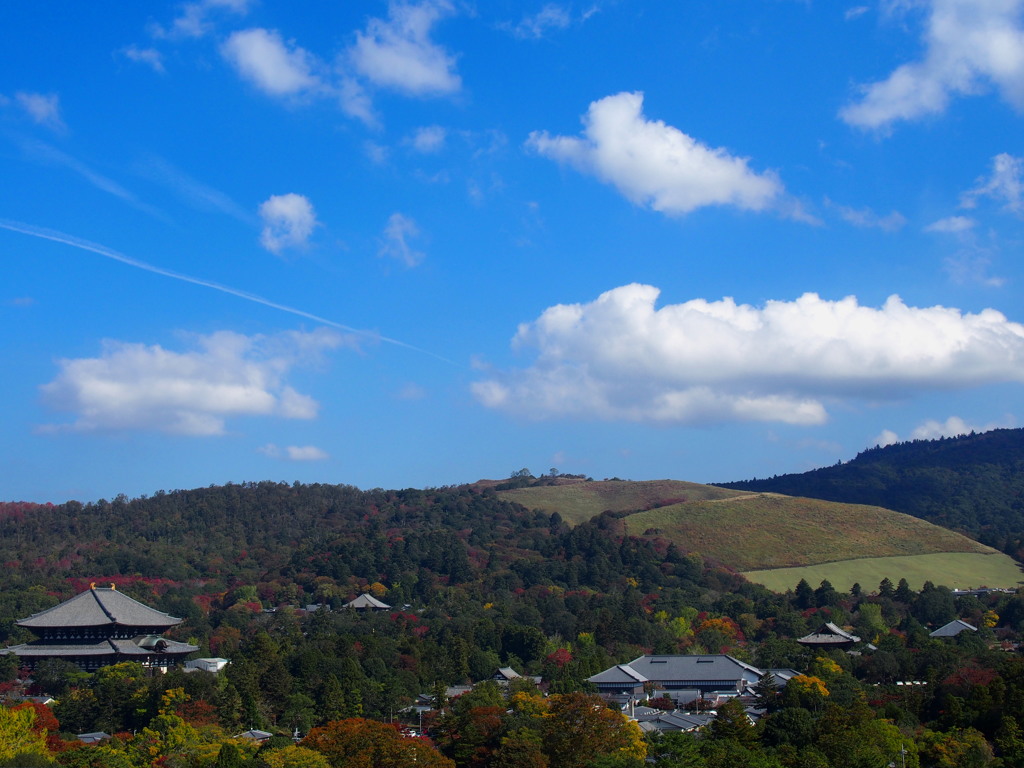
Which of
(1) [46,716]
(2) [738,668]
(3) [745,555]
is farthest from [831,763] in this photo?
(3) [745,555]

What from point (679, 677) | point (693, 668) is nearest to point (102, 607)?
point (679, 677)

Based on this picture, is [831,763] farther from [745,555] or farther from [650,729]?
[745,555]

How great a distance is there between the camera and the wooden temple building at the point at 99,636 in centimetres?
7738

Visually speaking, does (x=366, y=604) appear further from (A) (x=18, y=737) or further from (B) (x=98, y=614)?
(A) (x=18, y=737)

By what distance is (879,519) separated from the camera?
162 meters

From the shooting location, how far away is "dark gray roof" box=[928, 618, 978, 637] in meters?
99.6

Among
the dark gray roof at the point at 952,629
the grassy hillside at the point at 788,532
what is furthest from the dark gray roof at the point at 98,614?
the grassy hillside at the point at 788,532

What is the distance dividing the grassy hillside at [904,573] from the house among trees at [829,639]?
32.3 meters

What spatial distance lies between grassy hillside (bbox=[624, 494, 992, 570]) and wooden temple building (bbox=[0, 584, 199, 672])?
85772mm

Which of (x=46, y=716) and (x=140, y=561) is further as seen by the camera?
(x=140, y=561)

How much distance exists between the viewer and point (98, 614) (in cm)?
8025

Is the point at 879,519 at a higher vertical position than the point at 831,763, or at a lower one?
higher

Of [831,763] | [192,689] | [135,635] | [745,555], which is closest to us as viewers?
[831,763]

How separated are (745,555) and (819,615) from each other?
36191 millimetres
